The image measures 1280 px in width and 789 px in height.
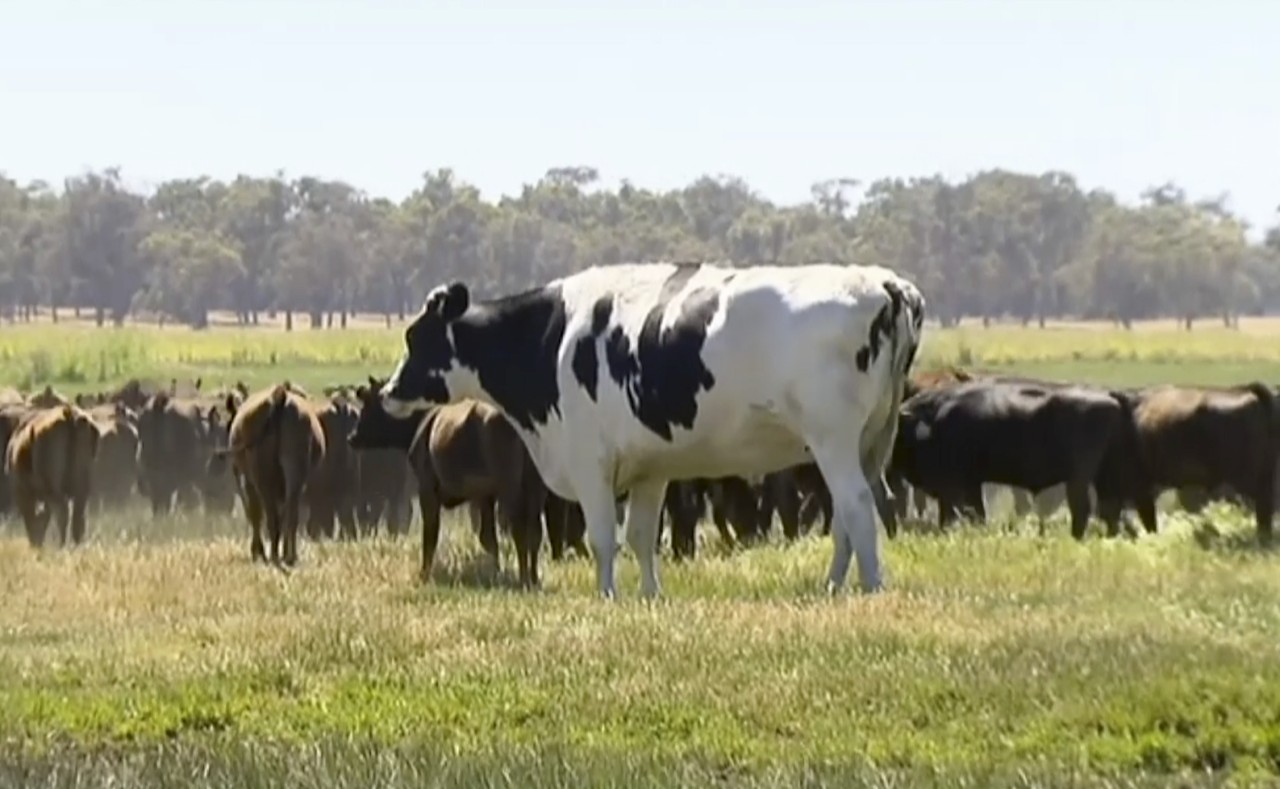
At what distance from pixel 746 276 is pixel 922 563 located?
9.82 ft

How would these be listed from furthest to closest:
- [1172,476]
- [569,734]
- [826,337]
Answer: [1172,476], [826,337], [569,734]

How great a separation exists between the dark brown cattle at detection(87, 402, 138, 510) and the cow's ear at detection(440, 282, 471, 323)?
37.1 ft

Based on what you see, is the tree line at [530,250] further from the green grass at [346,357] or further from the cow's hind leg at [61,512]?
the cow's hind leg at [61,512]

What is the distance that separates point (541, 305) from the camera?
59.4ft

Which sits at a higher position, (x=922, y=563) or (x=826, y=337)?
(x=826, y=337)

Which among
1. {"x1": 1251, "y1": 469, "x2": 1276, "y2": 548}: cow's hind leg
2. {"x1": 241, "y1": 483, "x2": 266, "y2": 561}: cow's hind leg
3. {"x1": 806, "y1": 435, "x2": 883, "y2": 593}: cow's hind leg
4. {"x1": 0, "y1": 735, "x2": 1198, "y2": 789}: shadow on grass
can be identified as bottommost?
{"x1": 241, "y1": 483, "x2": 266, "y2": 561}: cow's hind leg

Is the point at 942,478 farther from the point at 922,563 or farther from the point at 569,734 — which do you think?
the point at 569,734

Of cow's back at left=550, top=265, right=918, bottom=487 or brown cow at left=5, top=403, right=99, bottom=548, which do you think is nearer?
cow's back at left=550, top=265, right=918, bottom=487

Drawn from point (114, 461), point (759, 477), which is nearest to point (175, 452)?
point (114, 461)

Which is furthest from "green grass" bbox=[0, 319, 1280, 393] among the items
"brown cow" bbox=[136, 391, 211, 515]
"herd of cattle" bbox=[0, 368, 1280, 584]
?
"herd of cattle" bbox=[0, 368, 1280, 584]

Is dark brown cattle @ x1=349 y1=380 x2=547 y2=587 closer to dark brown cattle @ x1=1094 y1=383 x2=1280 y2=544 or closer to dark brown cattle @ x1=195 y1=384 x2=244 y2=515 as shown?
dark brown cattle @ x1=1094 y1=383 x2=1280 y2=544

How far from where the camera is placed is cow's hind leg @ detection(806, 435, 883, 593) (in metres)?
15.7

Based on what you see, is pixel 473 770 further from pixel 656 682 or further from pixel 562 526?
pixel 562 526

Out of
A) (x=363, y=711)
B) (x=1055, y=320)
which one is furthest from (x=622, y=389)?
(x=1055, y=320)
